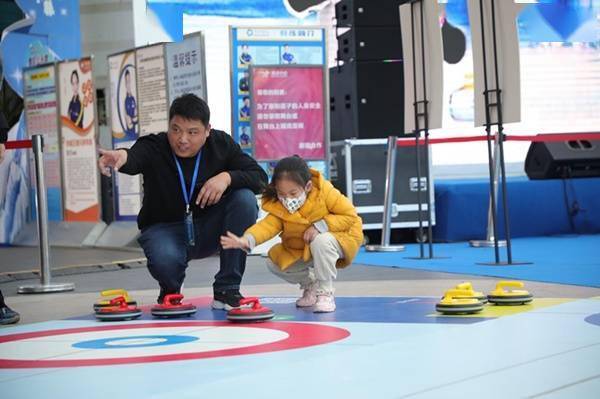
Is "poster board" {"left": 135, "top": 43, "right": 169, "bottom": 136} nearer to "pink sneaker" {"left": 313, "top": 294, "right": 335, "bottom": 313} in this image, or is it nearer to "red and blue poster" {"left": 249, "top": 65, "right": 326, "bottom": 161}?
"red and blue poster" {"left": 249, "top": 65, "right": 326, "bottom": 161}

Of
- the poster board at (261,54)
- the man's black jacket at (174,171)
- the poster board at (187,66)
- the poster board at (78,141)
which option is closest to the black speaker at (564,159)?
the poster board at (261,54)

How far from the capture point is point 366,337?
11.8 feet

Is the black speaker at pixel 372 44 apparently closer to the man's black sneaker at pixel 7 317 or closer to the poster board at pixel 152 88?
the poster board at pixel 152 88

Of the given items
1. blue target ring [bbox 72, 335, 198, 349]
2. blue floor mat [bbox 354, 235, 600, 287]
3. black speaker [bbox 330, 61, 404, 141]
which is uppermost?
black speaker [bbox 330, 61, 404, 141]

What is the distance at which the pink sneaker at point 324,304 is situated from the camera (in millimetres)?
4430

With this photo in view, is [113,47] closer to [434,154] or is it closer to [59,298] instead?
[434,154]

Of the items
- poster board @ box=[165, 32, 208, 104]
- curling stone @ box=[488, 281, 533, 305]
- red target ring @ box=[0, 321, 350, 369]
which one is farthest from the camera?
poster board @ box=[165, 32, 208, 104]

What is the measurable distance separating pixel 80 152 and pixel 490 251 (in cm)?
444

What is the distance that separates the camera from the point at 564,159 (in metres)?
9.68

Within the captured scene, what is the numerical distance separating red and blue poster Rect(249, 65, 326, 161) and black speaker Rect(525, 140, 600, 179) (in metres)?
2.48

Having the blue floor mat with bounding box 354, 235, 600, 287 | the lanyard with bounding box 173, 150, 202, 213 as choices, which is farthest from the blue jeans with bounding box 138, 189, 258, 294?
the blue floor mat with bounding box 354, 235, 600, 287

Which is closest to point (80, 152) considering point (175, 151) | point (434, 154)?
point (434, 154)

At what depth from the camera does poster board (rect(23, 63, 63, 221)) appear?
10.8 m

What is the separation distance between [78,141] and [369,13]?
3.19 metres
